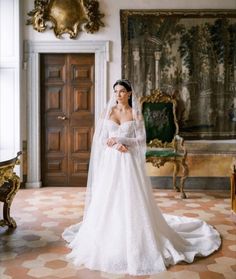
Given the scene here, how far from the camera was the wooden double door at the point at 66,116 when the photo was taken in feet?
22.9

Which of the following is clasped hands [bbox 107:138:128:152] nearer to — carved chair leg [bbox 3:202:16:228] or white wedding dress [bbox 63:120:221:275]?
white wedding dress [bbox 63:120:221:275]

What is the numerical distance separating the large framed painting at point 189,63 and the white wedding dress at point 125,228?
330 cm

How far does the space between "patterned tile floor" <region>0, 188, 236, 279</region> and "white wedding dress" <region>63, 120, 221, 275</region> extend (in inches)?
4.5

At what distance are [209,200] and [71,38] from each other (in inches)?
134

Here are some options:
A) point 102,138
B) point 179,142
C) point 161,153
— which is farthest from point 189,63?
point 102,138

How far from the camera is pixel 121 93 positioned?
3.71m

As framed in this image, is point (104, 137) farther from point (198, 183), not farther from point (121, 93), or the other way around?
point (198, 183)

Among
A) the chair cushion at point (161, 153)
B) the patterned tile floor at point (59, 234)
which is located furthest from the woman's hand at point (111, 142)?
the chair cushion at point (161, 153)

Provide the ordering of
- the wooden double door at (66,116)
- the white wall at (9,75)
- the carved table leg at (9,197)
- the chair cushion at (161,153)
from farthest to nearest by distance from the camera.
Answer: the wooden double door at (66,116) < the white wall at (9,75) < the chair cushion at (161,153) < the carved table leg at (9,197)

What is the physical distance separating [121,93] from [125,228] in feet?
3.87

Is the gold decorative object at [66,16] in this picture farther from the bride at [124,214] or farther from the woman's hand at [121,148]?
the woman's hand at [121,148]

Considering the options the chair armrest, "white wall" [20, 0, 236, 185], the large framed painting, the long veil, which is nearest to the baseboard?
the chair armrest

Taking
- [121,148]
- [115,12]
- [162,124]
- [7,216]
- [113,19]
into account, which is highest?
[115,12]

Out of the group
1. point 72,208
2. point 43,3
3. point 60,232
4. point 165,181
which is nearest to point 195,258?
point 60,232
